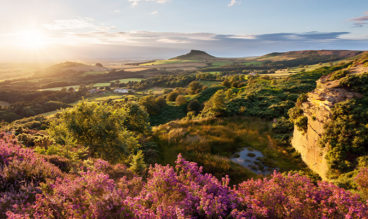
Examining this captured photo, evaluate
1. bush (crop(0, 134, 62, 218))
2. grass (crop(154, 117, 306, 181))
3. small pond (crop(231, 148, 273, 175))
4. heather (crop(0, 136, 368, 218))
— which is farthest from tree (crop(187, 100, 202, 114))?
heather (crop(0, 136, 368, 218))

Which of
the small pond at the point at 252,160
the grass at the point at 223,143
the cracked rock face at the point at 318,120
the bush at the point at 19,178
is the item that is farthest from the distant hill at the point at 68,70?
the cracked rock face at the point at 318,120

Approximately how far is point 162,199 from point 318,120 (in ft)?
50.9

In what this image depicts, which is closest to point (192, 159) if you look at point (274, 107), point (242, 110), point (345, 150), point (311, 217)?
point (345, 150)

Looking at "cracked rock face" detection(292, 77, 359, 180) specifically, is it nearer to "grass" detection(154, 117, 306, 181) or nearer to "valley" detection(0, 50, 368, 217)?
"valley" detection(0, 50, 368, 217)

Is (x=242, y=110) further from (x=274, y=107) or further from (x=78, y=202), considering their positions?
(x=78, y=202)

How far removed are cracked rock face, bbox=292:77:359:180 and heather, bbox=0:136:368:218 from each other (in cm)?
1062

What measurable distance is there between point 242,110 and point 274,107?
536 cm

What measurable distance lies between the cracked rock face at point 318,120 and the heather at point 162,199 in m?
10.6

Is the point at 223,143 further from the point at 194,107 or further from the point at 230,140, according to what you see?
the point at 194,107

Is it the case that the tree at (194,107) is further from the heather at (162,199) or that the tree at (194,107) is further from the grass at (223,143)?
the heather at (162,199)

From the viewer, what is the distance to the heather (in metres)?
3.30

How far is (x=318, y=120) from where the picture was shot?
45.8ft

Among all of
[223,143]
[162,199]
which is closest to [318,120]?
→ [223,143]

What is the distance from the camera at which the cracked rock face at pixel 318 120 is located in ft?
42.8
